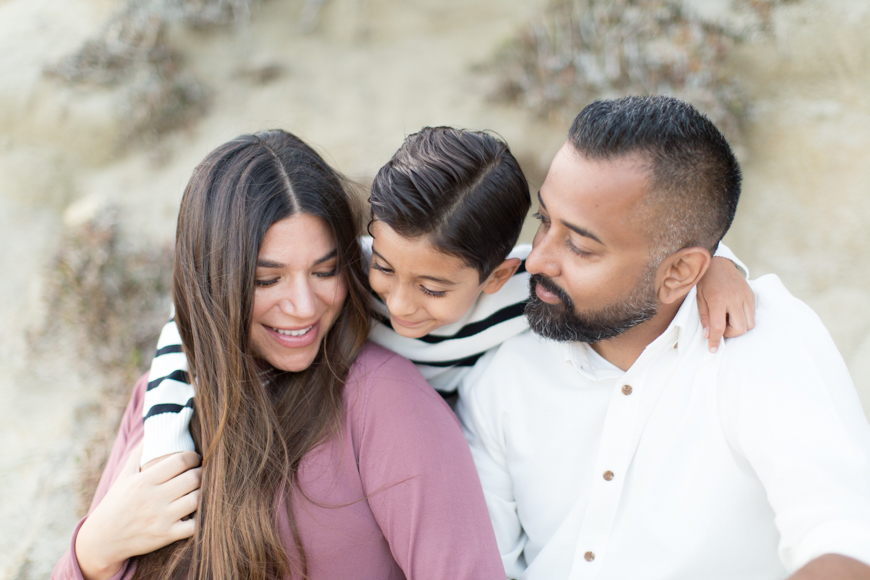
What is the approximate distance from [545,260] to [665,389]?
0.56 m

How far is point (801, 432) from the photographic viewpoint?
1.59 m

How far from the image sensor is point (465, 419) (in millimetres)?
2385

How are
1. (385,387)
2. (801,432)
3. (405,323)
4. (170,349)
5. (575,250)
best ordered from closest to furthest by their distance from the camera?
(801,432), (575,250), (385,387), (405,323), (170,349)

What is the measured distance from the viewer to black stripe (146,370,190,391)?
7.22ft

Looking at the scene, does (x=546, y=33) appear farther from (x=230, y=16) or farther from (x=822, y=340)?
(x=822, y=340)

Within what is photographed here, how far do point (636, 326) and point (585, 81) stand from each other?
9.43 ft

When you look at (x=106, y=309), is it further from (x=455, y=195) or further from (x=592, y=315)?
(x=592, y=315)

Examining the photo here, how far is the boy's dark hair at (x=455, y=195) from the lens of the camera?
190cm

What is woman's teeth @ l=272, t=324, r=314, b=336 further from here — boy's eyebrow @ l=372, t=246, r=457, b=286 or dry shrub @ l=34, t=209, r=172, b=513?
dry shrub @ l=34, t=209, r=172, b=513

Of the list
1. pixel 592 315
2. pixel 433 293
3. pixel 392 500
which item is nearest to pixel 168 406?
pixel 392 500

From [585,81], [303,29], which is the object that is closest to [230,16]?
[303,29]

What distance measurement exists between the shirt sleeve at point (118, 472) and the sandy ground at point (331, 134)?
1.19 metres

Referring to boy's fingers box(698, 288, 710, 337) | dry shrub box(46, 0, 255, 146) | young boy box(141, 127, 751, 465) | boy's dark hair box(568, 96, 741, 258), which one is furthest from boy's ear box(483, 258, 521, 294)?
dry shrub box(46, 0, 255, 146)

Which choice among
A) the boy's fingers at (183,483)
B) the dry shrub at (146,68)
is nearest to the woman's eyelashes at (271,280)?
the boy's fingers at (183,483)
